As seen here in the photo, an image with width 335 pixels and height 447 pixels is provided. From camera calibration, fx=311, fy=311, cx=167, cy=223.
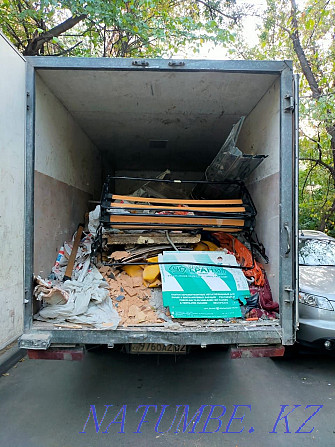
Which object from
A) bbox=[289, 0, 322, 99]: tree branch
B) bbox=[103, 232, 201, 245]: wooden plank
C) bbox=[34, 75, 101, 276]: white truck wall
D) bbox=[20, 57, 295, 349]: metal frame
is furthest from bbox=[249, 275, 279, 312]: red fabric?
bbox=[289, 0, 322, 99]: tree branch

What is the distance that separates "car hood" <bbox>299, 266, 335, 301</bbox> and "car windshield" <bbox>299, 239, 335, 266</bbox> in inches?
7.4

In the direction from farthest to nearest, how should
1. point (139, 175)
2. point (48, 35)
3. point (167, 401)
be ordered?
point (139, 175) → point (48, 35) → point (167, 401)

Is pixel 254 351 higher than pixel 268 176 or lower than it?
lower

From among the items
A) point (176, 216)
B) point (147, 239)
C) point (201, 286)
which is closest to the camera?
point (201, 286)

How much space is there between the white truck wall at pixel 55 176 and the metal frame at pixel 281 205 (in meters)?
0.30

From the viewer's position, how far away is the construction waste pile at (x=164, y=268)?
2.70m

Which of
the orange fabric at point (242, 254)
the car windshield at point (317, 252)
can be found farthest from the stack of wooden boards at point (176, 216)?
the car windshield at point (317, 252)

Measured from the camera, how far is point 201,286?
2869 millimetres

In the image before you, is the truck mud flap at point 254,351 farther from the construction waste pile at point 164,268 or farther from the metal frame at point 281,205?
the construction waste pile at point 164,268

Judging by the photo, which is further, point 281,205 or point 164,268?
point 164,268

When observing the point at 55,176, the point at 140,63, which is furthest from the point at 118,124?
the point at 140,63

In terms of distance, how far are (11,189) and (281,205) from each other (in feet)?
7.11

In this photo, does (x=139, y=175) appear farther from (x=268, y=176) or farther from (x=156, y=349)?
(x=156, y=349)

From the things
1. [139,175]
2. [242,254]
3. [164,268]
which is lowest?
[164,268]
